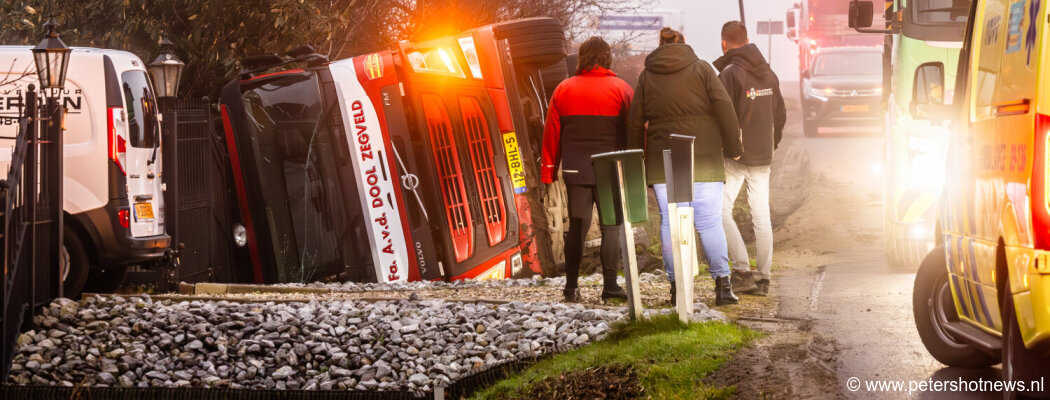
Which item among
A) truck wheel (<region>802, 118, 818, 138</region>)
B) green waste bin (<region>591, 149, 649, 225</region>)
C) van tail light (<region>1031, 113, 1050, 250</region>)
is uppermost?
van tail light (<region>1031, 113, 1050, 250</region>)

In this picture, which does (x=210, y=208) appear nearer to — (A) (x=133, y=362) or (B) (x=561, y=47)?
(B) (x=561, y=47)

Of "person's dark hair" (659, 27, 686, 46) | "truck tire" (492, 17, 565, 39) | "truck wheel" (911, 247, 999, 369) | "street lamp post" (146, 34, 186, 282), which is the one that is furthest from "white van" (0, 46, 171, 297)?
"truck wheel" (911, 247, 999, 369)

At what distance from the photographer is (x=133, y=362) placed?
9.12m

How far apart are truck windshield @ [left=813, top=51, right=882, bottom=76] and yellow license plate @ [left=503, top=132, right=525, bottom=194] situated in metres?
21.5

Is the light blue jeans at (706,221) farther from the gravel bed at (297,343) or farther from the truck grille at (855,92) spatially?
the truck grille at (855,92)

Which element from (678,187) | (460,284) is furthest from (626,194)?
(460,284)

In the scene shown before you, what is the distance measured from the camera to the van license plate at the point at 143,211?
12516mm

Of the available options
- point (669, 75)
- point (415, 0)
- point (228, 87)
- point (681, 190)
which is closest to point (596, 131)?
point (669, 75)

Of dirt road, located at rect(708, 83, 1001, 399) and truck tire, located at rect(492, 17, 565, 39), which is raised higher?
truck tire, located at rect(492, 17, 565, 39)

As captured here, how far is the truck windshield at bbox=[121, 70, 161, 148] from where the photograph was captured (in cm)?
1236

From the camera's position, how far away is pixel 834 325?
8820 mm

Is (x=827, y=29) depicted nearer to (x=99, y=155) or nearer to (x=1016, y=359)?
(x=99, y=155)

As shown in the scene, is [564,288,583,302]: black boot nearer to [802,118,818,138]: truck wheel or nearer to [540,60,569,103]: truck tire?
[540,60,569,103]: truck tire

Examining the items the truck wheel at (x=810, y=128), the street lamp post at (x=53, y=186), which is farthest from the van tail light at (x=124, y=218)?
the truck wheel at (x=810, y=128)
